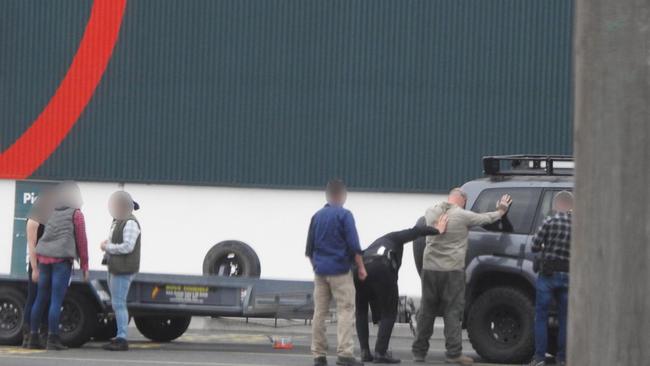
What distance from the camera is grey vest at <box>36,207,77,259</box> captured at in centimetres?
1360

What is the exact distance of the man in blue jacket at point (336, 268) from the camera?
1175 cm

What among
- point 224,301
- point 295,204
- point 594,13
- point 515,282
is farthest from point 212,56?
point 594,13

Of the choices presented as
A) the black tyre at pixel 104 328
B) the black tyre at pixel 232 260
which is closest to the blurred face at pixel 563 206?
the black tyre at pixel 104 328

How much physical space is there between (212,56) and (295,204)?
3.26 m

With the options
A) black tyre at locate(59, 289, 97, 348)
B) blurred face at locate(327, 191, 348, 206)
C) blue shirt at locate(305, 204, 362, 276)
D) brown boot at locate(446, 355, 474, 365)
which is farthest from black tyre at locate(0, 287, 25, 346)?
brown boot at locate(446, 355, 474, 365)

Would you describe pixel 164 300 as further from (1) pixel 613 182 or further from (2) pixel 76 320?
(1) pixel 613 182

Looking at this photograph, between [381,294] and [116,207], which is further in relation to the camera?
[116,207]

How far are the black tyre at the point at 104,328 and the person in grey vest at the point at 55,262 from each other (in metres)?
0.75

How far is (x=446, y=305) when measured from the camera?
1282cm

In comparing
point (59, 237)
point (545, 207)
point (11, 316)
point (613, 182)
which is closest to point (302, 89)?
point (11, 316)

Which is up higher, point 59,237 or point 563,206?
point 563,206

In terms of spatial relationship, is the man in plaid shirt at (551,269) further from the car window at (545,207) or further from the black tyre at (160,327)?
the black tyre at (160,327)

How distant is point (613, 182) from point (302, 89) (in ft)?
65.7

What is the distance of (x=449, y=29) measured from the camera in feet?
74.3
